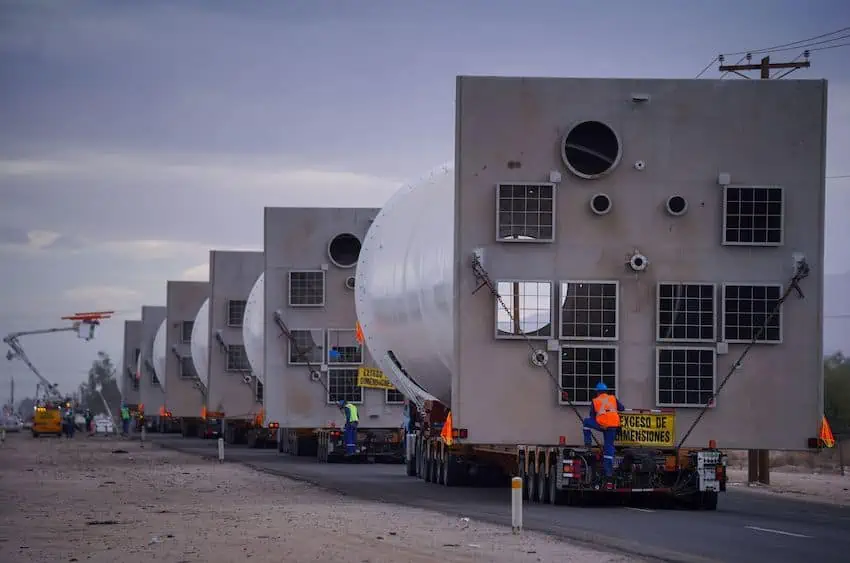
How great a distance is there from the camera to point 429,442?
99.5 feet

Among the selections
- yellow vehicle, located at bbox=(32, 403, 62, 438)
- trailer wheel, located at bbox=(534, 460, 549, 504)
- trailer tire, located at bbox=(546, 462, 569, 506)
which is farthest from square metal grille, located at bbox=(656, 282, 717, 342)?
yellow vehicle, located at bbox=(32, 403, 62, 438)

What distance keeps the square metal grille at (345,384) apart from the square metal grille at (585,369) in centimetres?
1607

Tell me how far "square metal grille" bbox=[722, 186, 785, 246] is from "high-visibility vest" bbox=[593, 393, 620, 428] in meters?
2.64

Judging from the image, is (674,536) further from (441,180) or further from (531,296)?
(441,180)

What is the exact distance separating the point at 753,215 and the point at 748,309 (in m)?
1.24

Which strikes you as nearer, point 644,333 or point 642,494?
point 644,333

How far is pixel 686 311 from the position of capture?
866 inches

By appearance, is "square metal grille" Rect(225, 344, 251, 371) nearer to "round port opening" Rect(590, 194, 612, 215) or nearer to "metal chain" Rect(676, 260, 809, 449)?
"round port opening" Rect(590, 194, 612, 215)

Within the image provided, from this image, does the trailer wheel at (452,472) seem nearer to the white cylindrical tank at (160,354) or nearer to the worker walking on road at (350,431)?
the worker walking on road at (350,431)

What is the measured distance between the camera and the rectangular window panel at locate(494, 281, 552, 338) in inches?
866

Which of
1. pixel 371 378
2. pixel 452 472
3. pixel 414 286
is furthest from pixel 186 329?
pixel 414 286

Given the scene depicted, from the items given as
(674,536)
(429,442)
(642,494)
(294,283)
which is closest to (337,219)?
(294,283)

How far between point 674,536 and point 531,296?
4.61 metres

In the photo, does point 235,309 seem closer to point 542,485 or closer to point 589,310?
point 542,485
